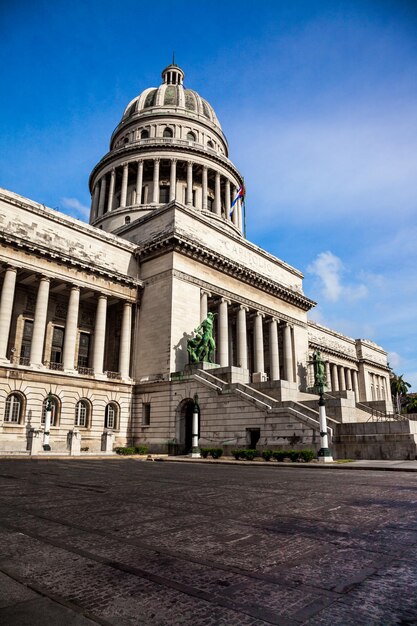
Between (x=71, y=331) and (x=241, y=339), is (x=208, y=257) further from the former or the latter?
(x=71, y=331)

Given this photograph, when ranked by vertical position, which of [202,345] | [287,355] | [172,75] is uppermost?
[172,75]

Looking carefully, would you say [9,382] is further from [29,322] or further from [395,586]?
[395,586]

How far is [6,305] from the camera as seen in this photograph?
31.6 metres

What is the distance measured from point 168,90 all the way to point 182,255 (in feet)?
147

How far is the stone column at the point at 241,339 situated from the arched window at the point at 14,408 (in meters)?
20.5

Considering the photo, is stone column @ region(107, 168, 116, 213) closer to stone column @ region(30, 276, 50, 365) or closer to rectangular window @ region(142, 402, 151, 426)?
stone column @ region(30, 276, 50, 365)

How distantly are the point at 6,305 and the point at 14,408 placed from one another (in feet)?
23.8

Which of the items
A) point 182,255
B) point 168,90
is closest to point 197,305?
point 182,255

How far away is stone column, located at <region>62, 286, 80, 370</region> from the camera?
3428 cm

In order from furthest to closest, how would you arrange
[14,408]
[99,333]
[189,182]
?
1. [189,182]
2. [99,333]
3. [14,408]

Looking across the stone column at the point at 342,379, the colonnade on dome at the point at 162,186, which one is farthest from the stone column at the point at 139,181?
the stone column at the point at 342,379

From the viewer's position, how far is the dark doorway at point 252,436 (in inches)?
1110

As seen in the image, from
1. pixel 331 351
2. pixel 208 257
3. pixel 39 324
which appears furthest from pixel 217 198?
pixel 39 324

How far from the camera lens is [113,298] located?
3944 centimetres
